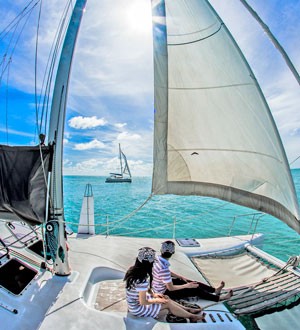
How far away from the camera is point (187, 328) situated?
2.36 metres

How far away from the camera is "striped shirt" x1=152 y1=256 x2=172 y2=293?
292cm

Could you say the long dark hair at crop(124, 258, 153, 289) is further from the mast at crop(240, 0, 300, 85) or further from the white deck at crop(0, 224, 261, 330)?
the mast at crop(240, 0, 300, 85)

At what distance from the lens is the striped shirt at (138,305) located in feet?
8.08

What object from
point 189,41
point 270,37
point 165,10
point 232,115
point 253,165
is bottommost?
point 253,165

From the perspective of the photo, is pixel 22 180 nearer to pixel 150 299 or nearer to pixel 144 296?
pixel 144 296

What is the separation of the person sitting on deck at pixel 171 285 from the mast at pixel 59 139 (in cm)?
139

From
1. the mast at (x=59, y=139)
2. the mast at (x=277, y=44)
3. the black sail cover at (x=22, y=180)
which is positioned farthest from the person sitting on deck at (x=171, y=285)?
the mast at (x=277, y=44)

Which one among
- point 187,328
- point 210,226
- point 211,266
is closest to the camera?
point 187,328

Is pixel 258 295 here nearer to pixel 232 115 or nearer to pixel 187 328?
pixel 187 328

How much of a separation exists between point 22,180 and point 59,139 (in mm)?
735

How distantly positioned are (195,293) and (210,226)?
11081 millimetres

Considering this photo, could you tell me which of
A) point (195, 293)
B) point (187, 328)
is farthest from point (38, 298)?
point (195, 293)

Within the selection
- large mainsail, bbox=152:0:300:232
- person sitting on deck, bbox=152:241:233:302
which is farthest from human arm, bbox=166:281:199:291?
large mainsail, bbox=152:0:300:232

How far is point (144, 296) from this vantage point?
2.43 metres
